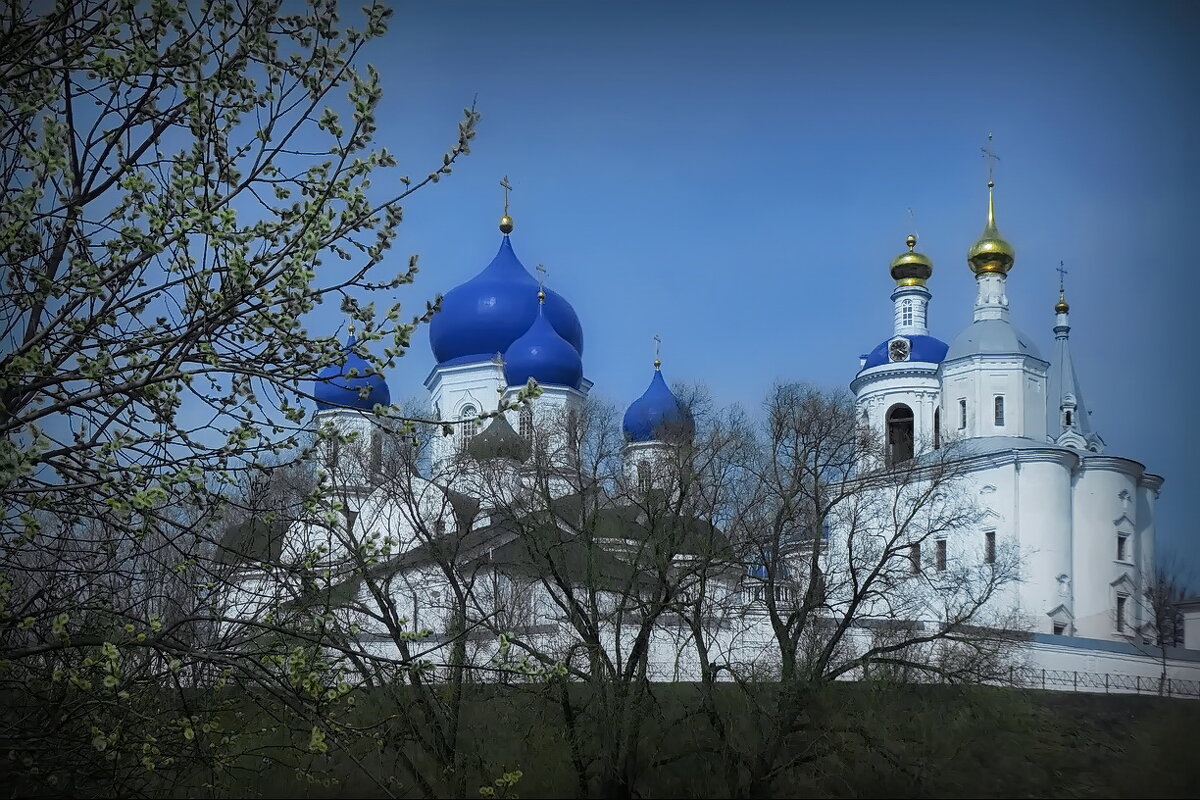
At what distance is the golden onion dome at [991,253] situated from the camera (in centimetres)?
3039

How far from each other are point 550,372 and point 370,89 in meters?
25.4

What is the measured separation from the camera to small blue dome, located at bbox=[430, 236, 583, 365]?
32.3 meters

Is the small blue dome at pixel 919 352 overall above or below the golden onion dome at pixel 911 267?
below

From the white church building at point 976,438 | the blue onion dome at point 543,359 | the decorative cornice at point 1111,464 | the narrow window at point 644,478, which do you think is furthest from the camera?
the blue onion dome at point 543,359

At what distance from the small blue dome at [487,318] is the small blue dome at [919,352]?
779cm

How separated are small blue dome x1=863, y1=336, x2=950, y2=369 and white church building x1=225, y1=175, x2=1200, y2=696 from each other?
5 cm

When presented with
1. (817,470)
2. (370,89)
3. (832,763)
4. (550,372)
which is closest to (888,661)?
(832,763)

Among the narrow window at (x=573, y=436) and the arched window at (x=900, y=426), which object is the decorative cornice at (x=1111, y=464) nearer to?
the arched window at (x=900, y=426)

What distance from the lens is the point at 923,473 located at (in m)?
23.9

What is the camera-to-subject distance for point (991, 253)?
30.4 metres

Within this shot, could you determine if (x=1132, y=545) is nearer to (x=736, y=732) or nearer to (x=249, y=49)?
(x=736, y=732)

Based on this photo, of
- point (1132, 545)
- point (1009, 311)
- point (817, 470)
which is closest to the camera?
point (817, 470)

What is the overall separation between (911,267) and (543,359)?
9.65 metres

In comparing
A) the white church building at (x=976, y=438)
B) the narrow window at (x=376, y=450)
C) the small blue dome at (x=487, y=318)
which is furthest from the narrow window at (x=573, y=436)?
the small blue dome at (x=487, y=318)
